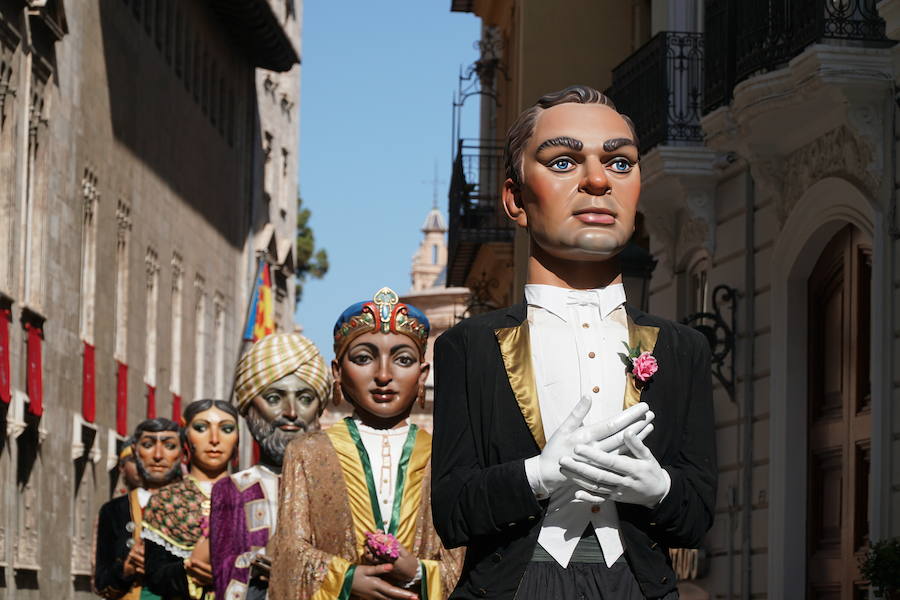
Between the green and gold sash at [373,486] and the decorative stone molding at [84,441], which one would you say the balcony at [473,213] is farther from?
the green and gold sash at [373,486]

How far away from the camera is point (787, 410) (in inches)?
643

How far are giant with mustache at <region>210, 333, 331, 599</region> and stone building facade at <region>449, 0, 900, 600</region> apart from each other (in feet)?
15.9

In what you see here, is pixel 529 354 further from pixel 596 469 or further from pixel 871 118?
pixel 871 118

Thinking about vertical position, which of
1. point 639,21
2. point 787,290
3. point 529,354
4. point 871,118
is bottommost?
point 529,354

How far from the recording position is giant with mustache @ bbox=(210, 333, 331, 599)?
9008 millimetres

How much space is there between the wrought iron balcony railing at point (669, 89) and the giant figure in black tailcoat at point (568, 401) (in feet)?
43.9

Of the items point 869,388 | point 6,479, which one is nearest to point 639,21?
point 6,479

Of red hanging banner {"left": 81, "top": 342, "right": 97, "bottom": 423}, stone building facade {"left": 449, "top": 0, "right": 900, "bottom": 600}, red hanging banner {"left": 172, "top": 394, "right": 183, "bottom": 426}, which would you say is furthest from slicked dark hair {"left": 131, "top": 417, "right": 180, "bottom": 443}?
red hanging banner {"left": 172, "top": 394, "right": 183, "bottom": 426}

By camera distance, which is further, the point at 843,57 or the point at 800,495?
the point at 800,495

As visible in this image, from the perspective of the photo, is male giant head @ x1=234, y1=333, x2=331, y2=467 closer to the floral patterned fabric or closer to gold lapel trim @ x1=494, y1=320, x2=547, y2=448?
the floral patterned fabric

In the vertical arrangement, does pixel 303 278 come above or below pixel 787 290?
above

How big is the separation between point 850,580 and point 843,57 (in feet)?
12.5

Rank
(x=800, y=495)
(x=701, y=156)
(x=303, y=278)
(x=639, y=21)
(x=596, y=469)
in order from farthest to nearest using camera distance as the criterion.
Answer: (x=303, y=278) < (x=639, y=21) < (x=701, y=156) < (x=800, y=495) < (x=596, y=469)

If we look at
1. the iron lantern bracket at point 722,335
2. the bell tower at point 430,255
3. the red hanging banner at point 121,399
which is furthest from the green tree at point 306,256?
the bell tower at point 430,255
